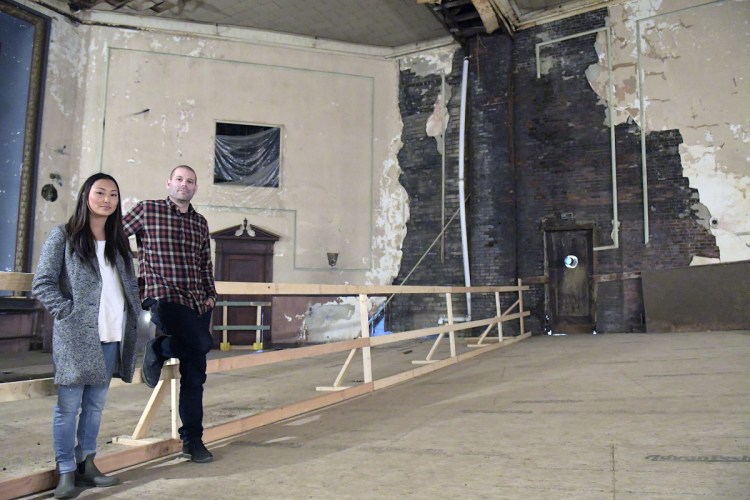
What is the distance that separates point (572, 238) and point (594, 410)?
21.6 ft

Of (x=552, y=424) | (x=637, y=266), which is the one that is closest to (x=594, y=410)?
(x=552, y=424)

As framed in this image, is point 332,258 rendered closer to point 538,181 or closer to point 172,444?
point 538,181

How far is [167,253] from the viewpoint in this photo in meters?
2.37

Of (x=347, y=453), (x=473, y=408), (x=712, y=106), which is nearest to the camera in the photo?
(x=347, y=453)

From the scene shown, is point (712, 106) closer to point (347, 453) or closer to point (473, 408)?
point (473, 408)

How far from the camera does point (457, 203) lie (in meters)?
9.84

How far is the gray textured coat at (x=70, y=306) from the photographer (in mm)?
1907

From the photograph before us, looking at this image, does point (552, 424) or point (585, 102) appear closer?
point (552, 424)

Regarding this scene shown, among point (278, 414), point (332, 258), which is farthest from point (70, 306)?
point (332, 258)

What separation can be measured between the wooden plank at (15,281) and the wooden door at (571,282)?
8.36m

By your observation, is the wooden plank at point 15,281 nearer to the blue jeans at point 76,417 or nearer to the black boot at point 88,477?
the blue jeans at point 76,417

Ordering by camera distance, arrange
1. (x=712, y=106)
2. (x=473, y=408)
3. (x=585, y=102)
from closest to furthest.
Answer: (x=473, y=408) → (x=712, y=106) → (x=585, y=102)

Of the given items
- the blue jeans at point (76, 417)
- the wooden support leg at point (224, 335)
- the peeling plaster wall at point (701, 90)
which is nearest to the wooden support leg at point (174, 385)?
the blue jeans at point (76, 417)

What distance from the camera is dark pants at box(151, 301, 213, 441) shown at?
2314 mm
